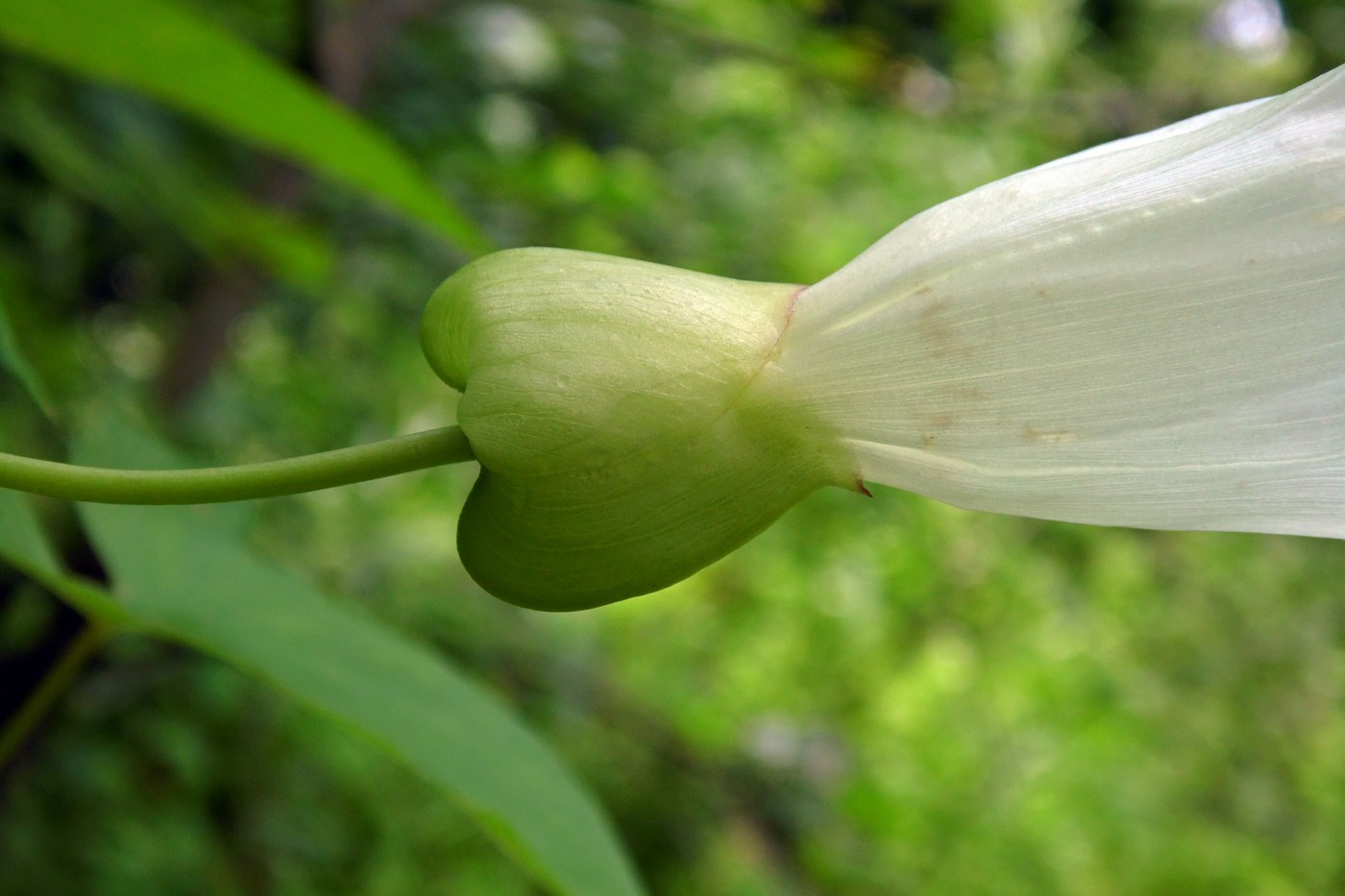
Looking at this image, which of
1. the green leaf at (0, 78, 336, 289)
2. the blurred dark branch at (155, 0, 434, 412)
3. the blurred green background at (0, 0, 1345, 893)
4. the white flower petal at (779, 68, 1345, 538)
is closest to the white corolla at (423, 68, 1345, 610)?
the white flower petal at (779, 68, 1345, 538)

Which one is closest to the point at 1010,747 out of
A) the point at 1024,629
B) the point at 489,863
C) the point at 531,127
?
the point at 1024,629

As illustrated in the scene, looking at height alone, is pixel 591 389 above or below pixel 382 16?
above

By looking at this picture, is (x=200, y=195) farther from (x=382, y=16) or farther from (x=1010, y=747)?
(x=1010, y=747)

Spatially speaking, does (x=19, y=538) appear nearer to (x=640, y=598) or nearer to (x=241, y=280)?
(x=241, y=280)

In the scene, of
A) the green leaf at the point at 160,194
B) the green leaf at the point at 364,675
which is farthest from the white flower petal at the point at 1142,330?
the green leaf at the point at 160,194

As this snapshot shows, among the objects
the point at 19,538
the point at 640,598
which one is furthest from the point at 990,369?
the point at 640,598

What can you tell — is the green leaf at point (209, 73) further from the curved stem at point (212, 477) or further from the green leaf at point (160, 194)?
the green leaf at point (160, 194)
